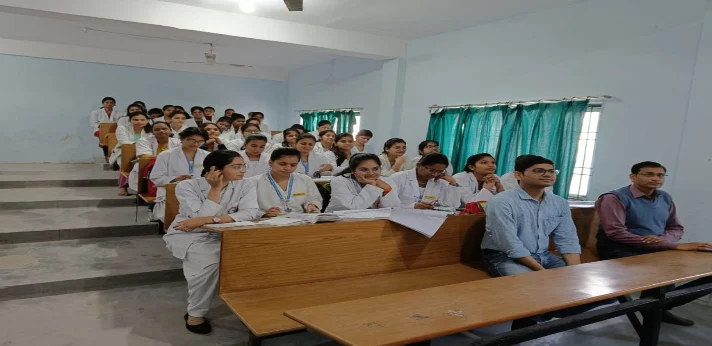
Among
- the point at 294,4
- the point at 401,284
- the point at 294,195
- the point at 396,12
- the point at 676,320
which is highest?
the point at 396,12

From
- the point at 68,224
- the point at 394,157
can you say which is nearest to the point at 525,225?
the point at 394,157

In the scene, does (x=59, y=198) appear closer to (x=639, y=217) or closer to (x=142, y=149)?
(x=142, y=149)

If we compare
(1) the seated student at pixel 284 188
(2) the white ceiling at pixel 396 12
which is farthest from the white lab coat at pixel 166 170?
(2) the white ceiling at pixel 396 12

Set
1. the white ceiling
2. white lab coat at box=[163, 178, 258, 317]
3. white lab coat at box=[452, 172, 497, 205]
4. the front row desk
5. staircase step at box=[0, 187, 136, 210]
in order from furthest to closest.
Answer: the white ceiling → staircase step at box=[0, 187, 136, 210] → white lab coat at box=[452, 172, 497, 205] → white lab coat at box=[163, 178, 258, 317] → the front row desk

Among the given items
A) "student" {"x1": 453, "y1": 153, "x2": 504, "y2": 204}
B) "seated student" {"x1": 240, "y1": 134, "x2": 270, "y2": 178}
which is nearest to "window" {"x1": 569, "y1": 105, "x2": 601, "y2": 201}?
"student" {"x1": 453, "y1": 153, "x2": 504, "y2": 204}

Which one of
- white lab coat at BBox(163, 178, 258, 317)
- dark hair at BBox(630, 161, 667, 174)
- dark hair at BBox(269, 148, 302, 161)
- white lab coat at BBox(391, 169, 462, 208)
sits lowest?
white lab coat at BBox(163, 178, 258, 317)

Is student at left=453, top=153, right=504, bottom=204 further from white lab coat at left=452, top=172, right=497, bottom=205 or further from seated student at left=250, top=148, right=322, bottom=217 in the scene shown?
seated student at left=250, top=148, right=322, bottom=217

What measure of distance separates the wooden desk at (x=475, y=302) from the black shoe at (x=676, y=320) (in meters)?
0.86

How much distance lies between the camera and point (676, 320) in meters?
3.14

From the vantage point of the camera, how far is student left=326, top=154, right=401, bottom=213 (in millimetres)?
3311

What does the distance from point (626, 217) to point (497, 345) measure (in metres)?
2.13

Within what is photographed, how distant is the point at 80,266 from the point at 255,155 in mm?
1772

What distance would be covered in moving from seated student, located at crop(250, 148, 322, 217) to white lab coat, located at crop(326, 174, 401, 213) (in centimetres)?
15

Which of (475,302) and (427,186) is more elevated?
(427,186)
